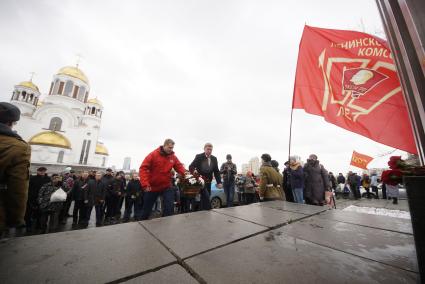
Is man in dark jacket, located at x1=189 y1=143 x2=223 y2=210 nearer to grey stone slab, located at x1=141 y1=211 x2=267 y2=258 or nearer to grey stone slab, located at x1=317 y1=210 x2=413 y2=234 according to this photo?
grey stone slab, located at x1=141 y1=211 x2=267 y2=258

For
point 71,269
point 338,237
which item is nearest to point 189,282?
point 71,269

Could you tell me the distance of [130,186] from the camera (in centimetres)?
847

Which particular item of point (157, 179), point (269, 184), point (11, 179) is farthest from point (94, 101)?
point (11, 179)

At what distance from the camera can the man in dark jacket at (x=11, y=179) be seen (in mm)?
1862

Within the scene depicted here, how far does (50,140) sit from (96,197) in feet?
105

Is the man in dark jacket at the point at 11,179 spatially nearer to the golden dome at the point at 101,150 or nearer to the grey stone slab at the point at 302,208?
the grey stone slab at the point at 302,208

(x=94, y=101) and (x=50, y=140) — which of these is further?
(x=94, y=101)

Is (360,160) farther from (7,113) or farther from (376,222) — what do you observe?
(7,113)

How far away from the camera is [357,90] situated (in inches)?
128

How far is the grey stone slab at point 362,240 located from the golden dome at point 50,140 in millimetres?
38984

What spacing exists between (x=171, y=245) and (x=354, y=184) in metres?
15.5

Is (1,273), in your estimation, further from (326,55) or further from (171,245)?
(326,55)

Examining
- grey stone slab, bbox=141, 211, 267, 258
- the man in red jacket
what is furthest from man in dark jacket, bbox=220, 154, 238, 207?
grey stone slab, bbox=141, 211, 267, 258

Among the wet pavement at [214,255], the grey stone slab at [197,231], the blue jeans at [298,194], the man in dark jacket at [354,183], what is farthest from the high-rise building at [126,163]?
Answer: the wet pavement at [214,255]
